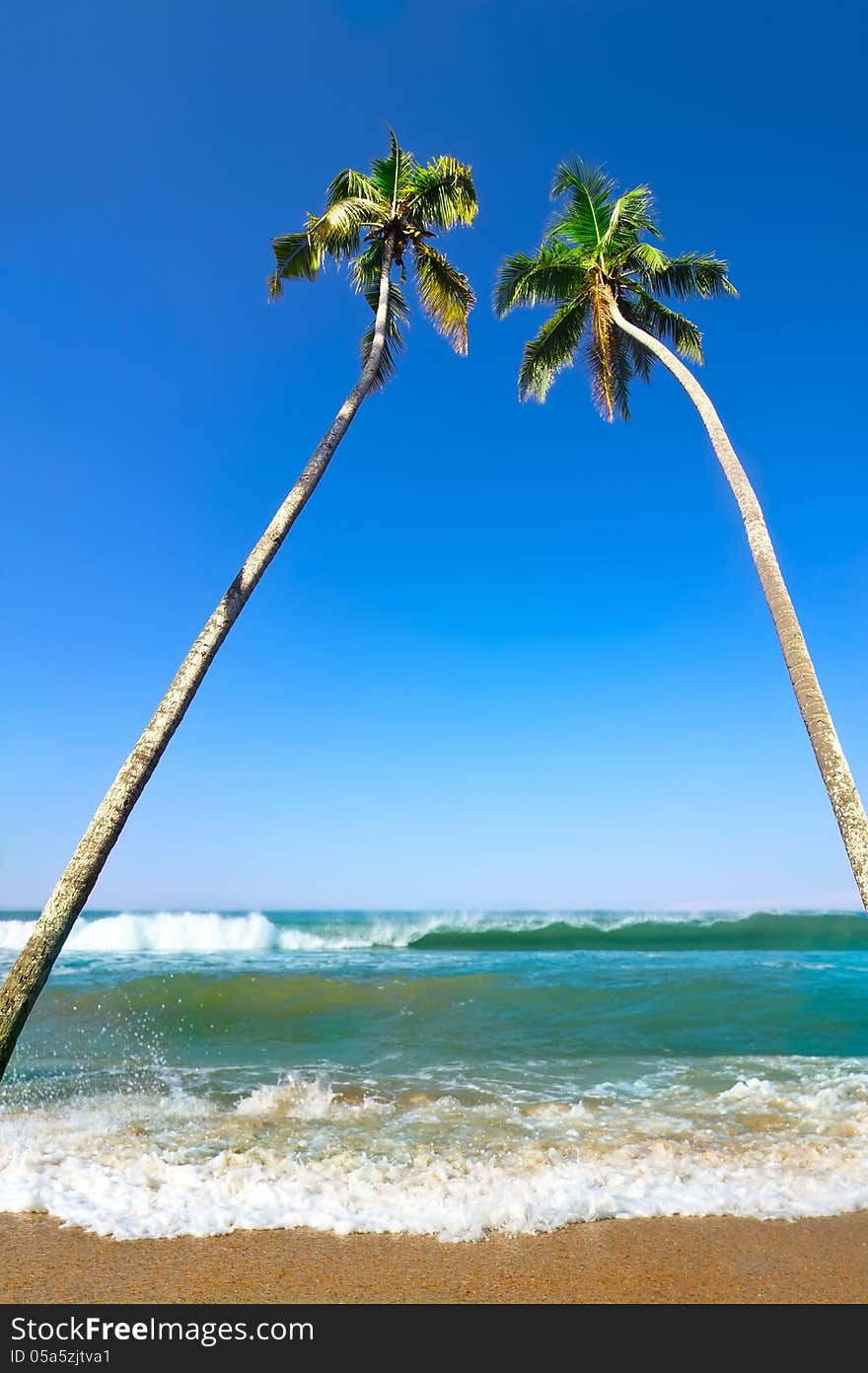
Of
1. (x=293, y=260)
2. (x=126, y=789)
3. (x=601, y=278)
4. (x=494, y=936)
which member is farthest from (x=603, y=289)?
(x=494, y=936)

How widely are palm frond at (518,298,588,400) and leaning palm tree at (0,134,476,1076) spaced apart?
1.43 meters

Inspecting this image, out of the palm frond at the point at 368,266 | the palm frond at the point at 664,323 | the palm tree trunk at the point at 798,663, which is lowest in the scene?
the palm tree trunk at the point at 798,663

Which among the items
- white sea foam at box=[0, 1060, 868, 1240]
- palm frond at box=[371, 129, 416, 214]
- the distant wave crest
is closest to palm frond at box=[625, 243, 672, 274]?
palm frond at box=[371, 129, 416, 214]

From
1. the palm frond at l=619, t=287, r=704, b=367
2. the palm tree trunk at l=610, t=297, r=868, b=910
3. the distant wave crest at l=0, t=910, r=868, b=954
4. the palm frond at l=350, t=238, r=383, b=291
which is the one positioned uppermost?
the palm frond at l=350, t=238, r=383, b=291

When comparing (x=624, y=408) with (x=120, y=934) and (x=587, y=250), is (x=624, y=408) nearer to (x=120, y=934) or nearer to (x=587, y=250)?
(x=587, y=250)

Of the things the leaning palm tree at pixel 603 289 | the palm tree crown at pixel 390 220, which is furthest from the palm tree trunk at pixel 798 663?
the palm tree crown at pixel 390 220

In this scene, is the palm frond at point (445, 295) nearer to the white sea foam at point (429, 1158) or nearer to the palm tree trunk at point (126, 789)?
the palm tree trunk at point (126, 789)

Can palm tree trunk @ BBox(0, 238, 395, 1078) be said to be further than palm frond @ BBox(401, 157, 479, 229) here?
No

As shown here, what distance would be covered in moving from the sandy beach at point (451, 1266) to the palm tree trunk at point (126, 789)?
161 centimetres

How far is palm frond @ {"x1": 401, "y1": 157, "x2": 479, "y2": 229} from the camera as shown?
454 inches

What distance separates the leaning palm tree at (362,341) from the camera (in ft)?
19.9

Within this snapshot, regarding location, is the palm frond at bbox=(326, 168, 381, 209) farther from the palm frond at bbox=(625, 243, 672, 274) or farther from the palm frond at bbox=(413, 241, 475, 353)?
the palm frond at bbox=(625, 243, 672, 274)

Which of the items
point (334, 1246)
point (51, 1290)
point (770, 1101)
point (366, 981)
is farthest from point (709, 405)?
point (366, 981)
